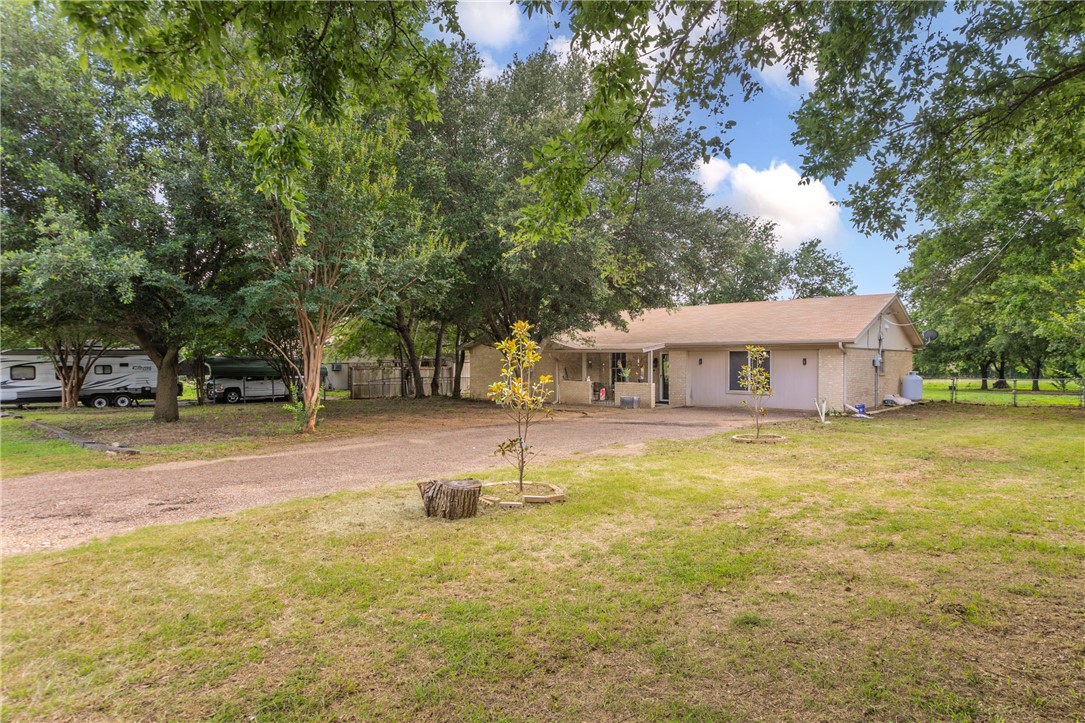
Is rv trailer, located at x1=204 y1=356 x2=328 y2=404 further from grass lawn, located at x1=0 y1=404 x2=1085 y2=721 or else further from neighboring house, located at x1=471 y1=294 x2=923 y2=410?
grass lawn, located at x1=0 y1=404 x2=1085 y2=721

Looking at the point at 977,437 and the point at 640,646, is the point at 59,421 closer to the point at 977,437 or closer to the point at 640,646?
the point at 640,646

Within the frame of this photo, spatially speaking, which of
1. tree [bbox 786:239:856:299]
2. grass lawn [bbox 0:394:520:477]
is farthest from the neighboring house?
tree [bbox 786:239:856:299]

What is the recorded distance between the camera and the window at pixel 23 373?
68.0ft

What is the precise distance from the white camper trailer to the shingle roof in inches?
667

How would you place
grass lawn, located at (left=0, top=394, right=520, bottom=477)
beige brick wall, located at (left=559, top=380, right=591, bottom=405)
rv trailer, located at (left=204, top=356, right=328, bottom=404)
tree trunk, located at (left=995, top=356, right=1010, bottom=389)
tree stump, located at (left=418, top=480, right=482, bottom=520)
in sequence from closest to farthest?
tree stump, located at (left=418, top=480, right=482, bottom=520) → grass lawn, located at (left=0, top=394, right=520, bottom=477) → beige brick wall, located at (left=559, top=380, right=591, bottom=405) → rv trailer, located at (left=204, top=356, right=328, bottom=404) → tree trunk, located at (left=995, top=356, right=1010, bottom=389)

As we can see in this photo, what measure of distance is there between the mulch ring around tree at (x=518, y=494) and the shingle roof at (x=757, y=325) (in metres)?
12.1

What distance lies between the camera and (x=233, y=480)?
7609 mm

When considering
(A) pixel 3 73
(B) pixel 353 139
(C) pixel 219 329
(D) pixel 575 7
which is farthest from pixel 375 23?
(C) pixel 219 329

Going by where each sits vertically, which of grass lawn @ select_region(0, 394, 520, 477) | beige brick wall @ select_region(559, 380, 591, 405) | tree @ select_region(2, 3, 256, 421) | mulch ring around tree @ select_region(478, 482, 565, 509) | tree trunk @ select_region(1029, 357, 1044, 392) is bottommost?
mulch ring around tree @ select_region(478, 482, 565, 509)

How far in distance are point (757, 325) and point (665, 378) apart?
4.30 meters

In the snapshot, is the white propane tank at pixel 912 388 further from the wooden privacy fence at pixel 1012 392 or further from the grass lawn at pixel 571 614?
the grass lawn at pixel 571 614

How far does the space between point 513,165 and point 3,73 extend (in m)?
10.7

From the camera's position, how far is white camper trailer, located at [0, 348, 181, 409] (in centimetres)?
2070

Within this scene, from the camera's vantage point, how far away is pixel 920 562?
4.26 meters
